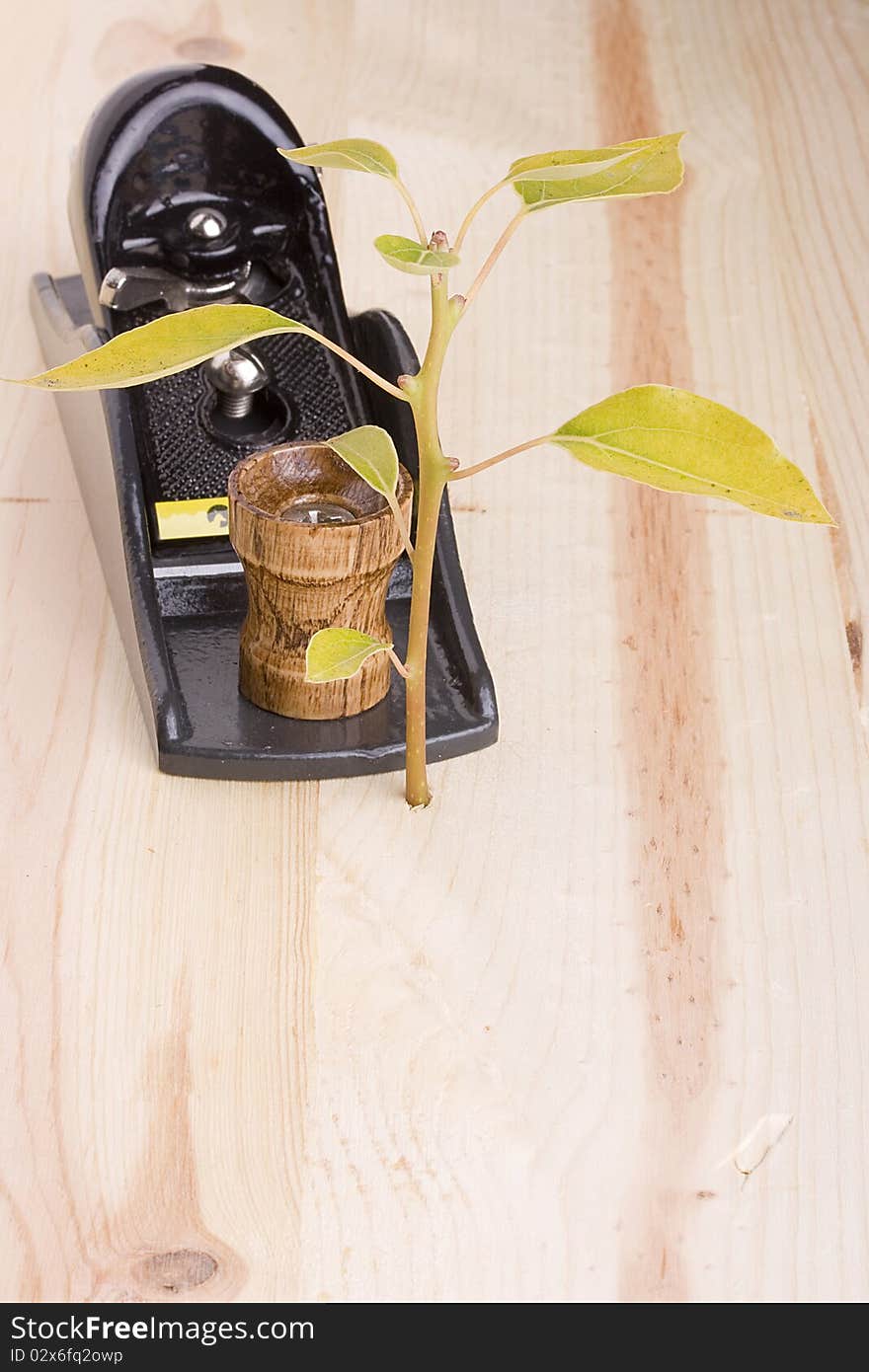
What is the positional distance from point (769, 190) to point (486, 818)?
1.14 meters

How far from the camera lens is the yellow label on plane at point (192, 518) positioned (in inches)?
54.0

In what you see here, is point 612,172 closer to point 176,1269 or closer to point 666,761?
point 666,761

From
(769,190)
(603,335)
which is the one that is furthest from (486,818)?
(769,190)

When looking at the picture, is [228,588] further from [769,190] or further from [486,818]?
[769,190]

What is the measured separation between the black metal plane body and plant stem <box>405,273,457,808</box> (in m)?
0.06

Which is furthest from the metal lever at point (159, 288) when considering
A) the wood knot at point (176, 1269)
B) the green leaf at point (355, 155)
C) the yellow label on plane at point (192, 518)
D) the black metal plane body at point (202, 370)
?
the wood knot at point (176, 1269)

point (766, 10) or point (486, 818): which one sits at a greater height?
point (766, 10)

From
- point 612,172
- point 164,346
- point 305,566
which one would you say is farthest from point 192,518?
point 612,172

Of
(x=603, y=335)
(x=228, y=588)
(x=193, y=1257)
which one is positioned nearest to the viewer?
(x=193, y=1257)

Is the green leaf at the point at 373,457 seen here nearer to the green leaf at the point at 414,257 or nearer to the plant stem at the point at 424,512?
the plant stem at the point at 424,512

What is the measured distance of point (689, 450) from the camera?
95cm

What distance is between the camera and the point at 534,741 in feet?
4.30

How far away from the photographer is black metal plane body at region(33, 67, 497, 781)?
1.29 meters

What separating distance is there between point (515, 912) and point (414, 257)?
470 millimetres
